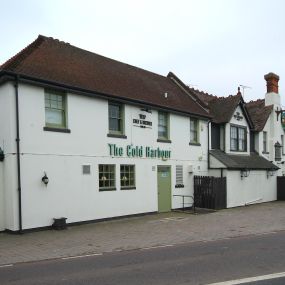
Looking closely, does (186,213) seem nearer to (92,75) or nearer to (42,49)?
(92,75)

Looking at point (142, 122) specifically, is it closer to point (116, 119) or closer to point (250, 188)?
point (116, 119)

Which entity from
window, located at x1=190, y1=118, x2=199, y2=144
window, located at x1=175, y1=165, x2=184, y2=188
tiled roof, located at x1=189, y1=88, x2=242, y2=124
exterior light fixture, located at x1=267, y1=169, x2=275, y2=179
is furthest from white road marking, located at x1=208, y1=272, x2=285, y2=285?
exterior light fixture, located at x1=267, y1=169, x2=275, y2=179

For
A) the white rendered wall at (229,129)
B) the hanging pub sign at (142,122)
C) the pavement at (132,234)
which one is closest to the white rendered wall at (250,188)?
the white rendered wall at (229,129)

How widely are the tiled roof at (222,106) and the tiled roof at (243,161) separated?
2.10 meters

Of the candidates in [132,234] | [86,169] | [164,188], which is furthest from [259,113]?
[132,234]

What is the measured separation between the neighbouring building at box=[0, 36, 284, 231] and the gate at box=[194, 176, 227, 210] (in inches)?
17.2

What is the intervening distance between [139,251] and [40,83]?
A: 24.2 feet

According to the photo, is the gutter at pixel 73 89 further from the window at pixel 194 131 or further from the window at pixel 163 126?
the window at pixel 194 131

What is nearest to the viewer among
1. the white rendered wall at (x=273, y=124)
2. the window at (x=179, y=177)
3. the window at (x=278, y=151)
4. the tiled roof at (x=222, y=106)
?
the window at (x=179, y=177)

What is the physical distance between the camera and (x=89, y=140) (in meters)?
16.4

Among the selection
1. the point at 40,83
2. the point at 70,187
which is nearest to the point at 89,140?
the point at 70,187

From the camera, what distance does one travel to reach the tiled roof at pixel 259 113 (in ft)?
94.6

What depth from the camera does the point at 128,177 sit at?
18.2 meters

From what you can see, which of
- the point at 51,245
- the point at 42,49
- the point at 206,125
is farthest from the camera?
the point at 206,125
